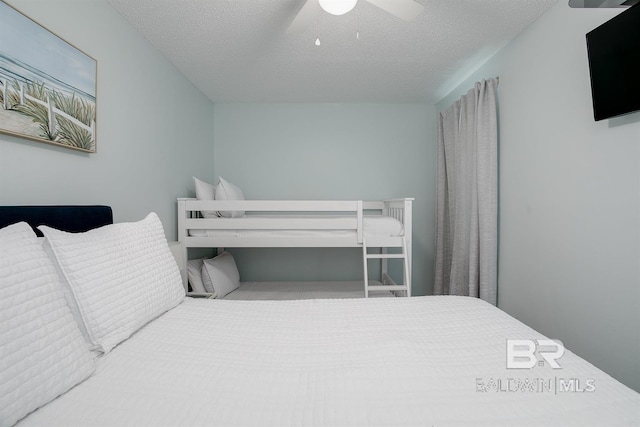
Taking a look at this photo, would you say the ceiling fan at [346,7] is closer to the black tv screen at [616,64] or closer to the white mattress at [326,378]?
the black tv screen at [616,64]

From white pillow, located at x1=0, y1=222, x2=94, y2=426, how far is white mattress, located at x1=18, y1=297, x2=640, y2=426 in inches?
2.0

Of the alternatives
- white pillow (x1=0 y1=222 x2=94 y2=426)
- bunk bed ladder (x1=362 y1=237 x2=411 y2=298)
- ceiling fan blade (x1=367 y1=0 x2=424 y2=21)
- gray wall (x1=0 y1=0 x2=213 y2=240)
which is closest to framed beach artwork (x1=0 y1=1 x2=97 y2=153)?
gray wall (x1=0 y1=0 x2=213 y2=240)

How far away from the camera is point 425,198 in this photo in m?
3.63

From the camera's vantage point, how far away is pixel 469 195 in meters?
2.71

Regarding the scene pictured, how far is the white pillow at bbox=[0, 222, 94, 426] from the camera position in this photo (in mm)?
671

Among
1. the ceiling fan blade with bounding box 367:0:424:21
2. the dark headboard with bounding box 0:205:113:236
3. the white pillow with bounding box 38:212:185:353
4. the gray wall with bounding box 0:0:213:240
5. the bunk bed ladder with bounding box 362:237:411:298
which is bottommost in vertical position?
the bunk bed ladder with bounding box 362:237:411:298

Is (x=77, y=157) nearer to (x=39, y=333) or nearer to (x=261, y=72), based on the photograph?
(x=39, y=333)

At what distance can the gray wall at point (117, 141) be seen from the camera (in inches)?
53.1

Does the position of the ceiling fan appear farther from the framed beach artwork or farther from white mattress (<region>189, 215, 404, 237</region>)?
white mattress (<region>189, 215, 404, 237</region>)

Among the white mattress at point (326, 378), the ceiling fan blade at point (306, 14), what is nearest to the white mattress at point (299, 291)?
the white mattress at point (326, 378)

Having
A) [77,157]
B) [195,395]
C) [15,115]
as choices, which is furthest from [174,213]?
[195,395]

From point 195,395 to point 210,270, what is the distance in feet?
6.27

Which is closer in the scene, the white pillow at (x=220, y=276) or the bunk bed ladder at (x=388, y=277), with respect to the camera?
the bunk bed ladder at (x=388, y=277)

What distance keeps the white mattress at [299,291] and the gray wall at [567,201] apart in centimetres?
121
